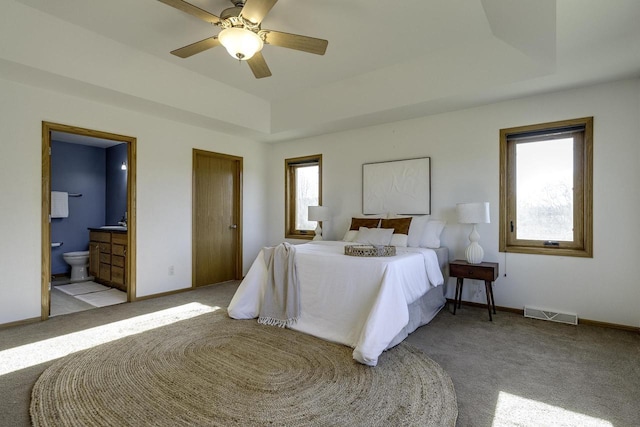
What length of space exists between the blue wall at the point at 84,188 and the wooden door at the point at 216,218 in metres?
2.00

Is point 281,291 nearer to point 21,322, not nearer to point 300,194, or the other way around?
point 21,322

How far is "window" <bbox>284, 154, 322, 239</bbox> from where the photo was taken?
216 inches

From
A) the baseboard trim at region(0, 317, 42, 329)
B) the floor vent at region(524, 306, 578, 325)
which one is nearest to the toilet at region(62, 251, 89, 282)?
the baseboard trim at region(0, 317, 42, 329)

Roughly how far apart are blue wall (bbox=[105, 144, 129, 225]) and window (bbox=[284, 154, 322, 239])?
3042mm

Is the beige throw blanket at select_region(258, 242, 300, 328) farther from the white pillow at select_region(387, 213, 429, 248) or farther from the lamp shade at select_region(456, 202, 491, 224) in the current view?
the lamp shade at select_region(456, 202, 491, 224)

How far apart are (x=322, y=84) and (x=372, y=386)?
3.73 m

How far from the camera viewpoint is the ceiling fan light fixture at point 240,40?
2.29 metres

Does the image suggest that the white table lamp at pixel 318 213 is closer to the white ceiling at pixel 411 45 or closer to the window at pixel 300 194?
the window at pixel 300 194

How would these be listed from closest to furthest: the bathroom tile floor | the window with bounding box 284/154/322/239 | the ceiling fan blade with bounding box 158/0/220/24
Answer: the ceiling fan blade with bounding box 158/0/220/24, the bathroom tile floor, the window with bounding box 284/154/322/239

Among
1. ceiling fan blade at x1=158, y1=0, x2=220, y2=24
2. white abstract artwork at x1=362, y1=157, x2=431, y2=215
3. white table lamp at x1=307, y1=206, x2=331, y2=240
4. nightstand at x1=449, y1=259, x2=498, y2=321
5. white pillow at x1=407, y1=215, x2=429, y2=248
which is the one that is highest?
ceiling fan blade at x1=158, y1=0, x2=220, y2=24

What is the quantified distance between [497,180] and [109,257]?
18.1ft

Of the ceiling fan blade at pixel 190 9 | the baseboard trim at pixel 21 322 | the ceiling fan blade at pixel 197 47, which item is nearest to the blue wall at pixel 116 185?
the baseboard trim at pixel 21 322

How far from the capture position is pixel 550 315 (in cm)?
334

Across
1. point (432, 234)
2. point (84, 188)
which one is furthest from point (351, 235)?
point (84, 188)
